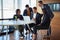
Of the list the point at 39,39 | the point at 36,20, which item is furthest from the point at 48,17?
the point at 39,39

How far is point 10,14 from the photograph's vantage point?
361 inches

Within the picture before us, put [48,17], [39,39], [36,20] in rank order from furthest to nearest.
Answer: [39,39] < [36,20] < [48,17]

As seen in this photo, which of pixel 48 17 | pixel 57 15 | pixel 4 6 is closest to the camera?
pixel 48 17

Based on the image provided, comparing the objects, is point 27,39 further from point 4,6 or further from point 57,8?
point 4,6

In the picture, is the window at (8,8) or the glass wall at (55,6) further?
the window at (8,8)

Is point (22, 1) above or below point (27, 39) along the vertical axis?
above

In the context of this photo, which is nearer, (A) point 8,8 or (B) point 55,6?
(B) point 55,6

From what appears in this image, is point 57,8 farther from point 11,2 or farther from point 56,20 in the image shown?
point 11,2

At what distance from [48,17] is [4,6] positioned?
202 inches

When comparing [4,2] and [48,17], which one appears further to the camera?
[4,2]

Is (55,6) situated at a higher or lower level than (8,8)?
higher

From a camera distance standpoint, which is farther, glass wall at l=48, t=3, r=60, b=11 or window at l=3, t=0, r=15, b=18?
window at l=3, t=0, r=15, b=18

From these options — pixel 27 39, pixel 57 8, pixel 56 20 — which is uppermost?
pixel 57 8

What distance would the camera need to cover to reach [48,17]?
4.55 m
